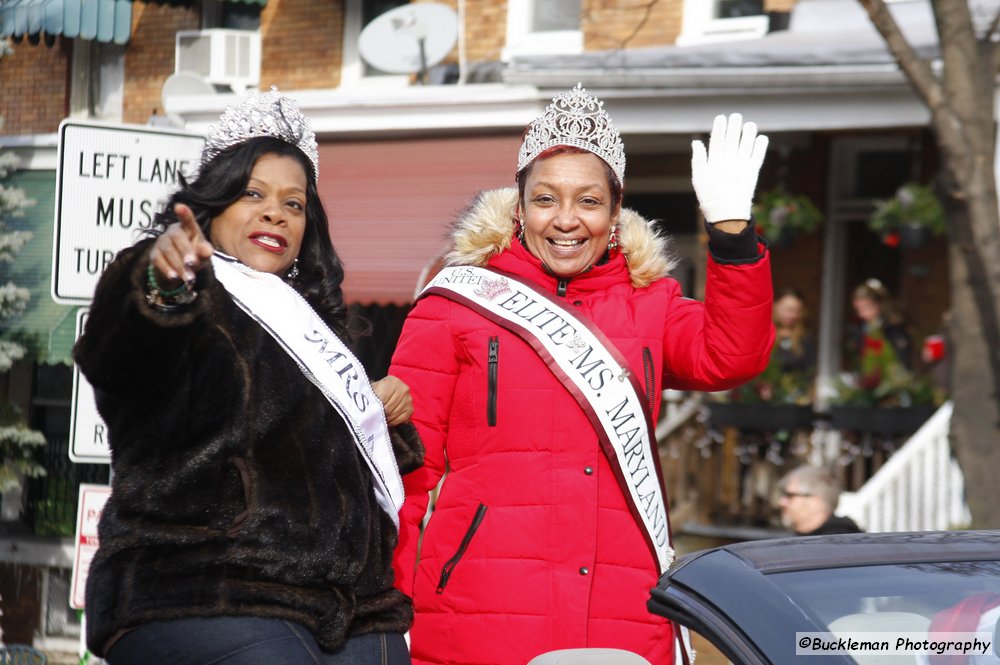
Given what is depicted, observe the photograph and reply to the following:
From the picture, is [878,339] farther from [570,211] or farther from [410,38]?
[570,211]

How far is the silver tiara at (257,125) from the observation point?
3.29 metres

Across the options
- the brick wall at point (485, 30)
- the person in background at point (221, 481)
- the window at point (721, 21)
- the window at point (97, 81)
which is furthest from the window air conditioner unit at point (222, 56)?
the person in background at point (221, 481)

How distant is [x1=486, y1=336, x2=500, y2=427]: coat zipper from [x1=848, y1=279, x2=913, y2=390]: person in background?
26.7ft

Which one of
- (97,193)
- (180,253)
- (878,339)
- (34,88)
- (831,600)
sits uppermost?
(34,88)

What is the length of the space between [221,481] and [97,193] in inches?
143

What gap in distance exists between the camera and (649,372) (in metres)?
3.74

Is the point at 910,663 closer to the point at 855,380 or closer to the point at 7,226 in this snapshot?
the point at 855,380

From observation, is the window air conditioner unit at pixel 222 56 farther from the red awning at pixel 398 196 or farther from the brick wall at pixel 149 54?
the red awning at pixel 398 196

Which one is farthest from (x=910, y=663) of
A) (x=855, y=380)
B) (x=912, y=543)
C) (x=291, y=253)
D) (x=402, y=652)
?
(x=855, y=380)

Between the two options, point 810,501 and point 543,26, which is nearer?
point 810,501

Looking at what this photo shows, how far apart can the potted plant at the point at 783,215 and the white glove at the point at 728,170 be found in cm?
853

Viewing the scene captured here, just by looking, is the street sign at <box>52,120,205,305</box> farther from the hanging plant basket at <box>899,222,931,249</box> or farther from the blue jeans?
the hanging plant basket at <box>899,222,931,249</box>

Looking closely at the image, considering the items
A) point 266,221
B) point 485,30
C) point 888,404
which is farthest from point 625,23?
point 266,221

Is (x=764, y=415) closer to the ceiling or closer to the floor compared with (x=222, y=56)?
closer to the floor
